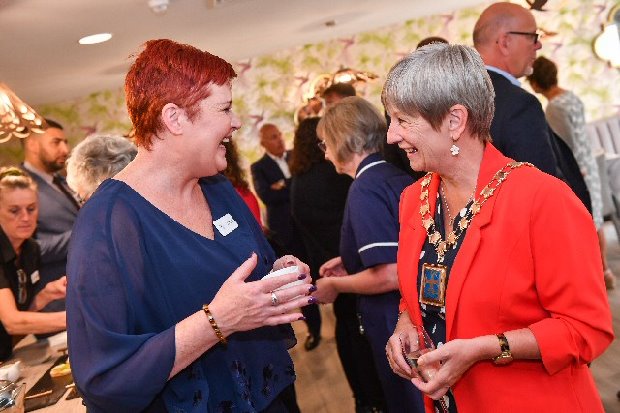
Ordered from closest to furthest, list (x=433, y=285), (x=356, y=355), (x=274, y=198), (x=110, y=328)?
(x=110, y=328)
(x=433, y=285)
(x=356, y=355)
(x=274, y=198)

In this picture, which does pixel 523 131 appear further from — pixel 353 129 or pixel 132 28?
pixel 132 28

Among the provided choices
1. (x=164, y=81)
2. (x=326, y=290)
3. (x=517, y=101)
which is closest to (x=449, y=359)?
(x=164, y=81)

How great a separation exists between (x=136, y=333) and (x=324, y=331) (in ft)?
14.8

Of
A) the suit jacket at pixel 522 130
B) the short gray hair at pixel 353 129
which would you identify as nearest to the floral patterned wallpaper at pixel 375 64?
the short gray hair at pixel 353 129

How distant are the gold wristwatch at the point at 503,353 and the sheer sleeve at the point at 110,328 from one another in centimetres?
71

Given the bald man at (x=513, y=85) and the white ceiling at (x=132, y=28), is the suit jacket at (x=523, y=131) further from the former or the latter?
the white ceiling at (x=132, y=28)

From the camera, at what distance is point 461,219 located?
1460mm

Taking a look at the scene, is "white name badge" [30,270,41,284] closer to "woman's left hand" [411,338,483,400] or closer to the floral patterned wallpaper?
"woman's left hand" [411,338,483,400]

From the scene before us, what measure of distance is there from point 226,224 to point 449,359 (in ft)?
2.18

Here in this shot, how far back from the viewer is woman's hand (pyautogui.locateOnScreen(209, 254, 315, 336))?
1.28m

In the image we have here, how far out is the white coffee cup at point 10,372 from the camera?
213 cm

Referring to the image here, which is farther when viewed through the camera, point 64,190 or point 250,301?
point 64,190

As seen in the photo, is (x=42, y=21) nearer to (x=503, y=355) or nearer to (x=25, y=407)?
(x=25, y=407)

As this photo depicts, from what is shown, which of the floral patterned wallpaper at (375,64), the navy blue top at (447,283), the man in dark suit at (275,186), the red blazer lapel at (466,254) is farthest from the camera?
the floral patterned wallpaper at (375,64)
